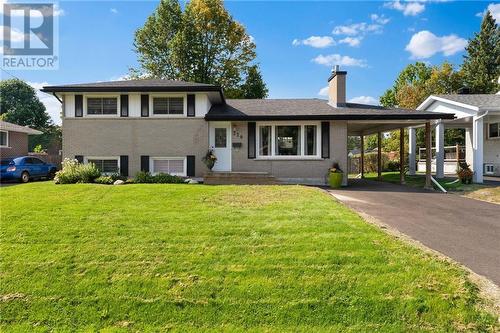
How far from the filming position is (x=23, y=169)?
17.7 meters

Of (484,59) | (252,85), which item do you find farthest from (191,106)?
(484,59)

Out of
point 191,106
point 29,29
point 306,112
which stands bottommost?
point 306,112

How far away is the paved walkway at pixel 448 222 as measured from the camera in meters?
5.20

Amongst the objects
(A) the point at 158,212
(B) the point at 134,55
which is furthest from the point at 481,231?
(B) the point at 134,55

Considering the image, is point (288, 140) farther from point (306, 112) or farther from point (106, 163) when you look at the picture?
point (106, 163)

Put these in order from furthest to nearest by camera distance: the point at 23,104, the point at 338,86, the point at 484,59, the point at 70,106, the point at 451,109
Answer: the point at 23,104
the point at 484,59
the point at 451,109
the point at 338,86
the point at 70,106

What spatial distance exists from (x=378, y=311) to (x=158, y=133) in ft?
41.0

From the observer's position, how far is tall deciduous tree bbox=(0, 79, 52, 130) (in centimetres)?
4872

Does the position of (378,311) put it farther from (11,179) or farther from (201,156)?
(11,179)

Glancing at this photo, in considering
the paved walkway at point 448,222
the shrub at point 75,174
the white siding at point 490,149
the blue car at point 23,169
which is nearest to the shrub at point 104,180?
the shrub at point 75,174

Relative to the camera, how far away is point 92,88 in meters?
14.1

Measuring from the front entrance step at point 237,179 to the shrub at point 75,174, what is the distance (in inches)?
171

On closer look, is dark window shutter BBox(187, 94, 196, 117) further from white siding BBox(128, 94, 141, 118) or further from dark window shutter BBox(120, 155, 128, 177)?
dark window shutter BBox(120, 155, 128, 177)

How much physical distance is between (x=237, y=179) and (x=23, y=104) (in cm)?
5033
